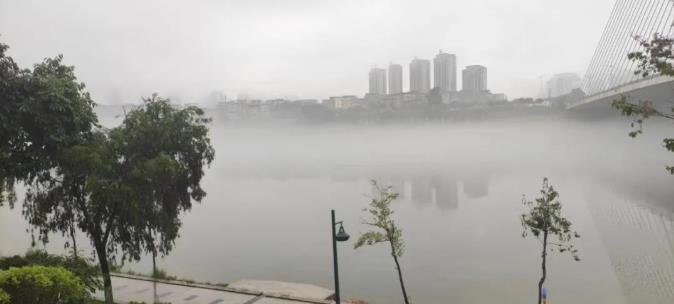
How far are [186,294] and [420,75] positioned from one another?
111 metres

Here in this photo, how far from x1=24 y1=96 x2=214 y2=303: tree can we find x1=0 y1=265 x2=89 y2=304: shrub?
4871 millimetres

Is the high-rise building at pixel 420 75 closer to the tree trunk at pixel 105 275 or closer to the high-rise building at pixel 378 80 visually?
the high-rise building at pixel 378 80

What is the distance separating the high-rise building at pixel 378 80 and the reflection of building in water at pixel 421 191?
73.8 meters

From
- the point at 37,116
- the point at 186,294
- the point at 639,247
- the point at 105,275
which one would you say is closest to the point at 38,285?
the point at 37,116

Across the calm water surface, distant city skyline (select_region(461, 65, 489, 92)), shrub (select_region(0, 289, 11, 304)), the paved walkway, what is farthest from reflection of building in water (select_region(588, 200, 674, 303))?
distant city skyline (select_region(461, 65, 489, 92))

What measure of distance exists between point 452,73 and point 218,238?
308 ft

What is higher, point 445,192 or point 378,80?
point 378,80

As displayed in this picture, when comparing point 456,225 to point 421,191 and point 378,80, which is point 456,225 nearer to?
point 421,191

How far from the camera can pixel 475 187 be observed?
49250 mm

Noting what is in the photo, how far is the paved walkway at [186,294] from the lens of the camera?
→ 13.0 m

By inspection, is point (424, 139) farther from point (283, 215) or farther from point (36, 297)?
point (36, 297)

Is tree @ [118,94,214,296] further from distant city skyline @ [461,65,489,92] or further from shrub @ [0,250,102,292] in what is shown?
distant city skyline @ [461,65,489,92]

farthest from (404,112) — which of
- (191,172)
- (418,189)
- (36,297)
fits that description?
(36,297)

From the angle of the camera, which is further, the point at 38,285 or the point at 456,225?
the point at 456,225
